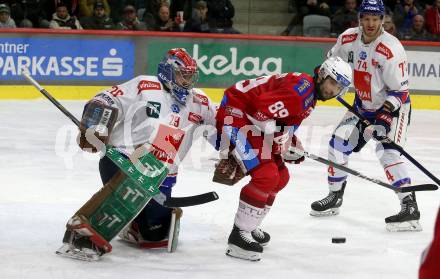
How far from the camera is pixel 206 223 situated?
5094 mm

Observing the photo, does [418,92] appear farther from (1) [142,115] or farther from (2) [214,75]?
(1) [142,115]

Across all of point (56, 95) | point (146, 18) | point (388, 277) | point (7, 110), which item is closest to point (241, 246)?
point (388, 277)

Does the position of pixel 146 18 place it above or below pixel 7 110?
above

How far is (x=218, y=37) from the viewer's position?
9.80 m

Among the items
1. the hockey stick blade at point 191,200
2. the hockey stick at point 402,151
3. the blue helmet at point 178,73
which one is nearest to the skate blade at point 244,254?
the hockey stick blade at point 191,200

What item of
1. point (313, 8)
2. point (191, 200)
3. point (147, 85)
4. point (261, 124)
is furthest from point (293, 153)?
point (313, 8)

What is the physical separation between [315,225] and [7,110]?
4.30 metres

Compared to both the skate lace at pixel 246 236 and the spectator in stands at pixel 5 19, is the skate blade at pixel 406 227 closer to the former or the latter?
the skate lace at pixel 246 236

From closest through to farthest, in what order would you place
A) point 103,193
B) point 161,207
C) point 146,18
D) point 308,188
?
point 103,193
point 161,207
point 308,188
point 146,18

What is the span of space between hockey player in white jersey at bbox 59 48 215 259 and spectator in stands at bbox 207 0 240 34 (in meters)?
6.00

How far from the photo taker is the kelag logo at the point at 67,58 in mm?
9266

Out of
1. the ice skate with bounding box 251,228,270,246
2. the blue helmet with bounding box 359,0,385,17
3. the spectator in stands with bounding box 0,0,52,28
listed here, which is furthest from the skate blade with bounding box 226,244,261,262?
the spectator in stands with bounding box 0,0,52,28

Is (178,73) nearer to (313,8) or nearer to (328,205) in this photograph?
(328,205)

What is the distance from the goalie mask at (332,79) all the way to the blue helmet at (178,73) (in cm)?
61
